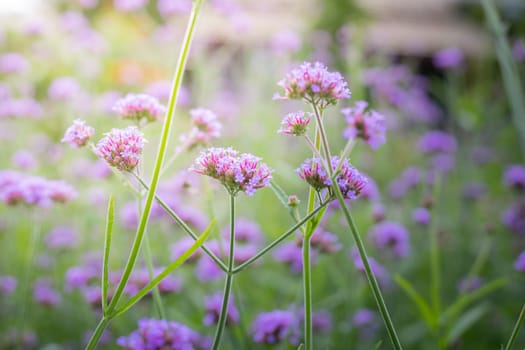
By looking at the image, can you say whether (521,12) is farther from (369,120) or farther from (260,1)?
(369,120)

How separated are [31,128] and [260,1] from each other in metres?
5.63

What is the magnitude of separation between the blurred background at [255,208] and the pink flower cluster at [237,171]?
258 millimetres

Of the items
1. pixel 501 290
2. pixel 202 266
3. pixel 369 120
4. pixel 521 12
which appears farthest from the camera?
pixel 521 12

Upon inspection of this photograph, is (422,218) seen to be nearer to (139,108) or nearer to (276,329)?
(276,329)

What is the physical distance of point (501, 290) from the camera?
2.41m

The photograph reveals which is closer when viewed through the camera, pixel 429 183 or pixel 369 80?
pixel 429 183

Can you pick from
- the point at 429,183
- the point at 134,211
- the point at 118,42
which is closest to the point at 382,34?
the point at 118,42

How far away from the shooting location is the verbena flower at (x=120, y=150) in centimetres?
90

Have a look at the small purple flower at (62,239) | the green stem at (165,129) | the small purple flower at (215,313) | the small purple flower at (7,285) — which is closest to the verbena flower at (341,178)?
the green stem at (165,129)

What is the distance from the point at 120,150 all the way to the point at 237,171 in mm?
206

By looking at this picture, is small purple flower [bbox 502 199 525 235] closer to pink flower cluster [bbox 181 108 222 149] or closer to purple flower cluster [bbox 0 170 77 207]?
pink flower cluster [bbox 181 108 222 149]

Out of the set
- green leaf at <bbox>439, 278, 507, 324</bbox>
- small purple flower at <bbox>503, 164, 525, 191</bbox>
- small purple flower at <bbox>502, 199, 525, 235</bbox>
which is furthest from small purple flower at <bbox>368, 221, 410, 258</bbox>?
small purple flower at <bbox>503, 164, 525, 191</bbox>

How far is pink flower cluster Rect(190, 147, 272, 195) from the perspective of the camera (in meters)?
0.88

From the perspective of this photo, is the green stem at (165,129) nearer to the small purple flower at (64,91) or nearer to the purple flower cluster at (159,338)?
the purple flower cluster at (159,338)
